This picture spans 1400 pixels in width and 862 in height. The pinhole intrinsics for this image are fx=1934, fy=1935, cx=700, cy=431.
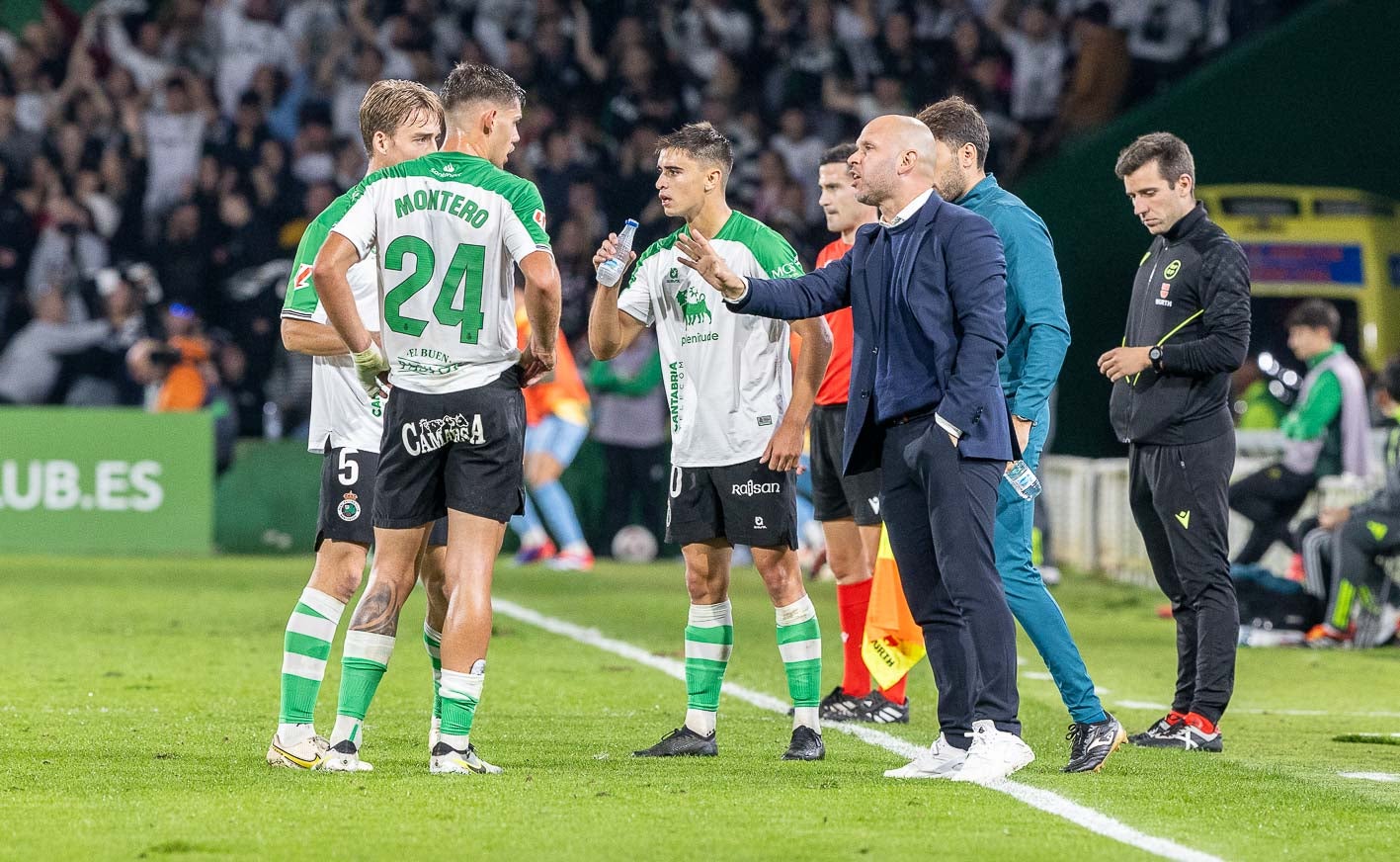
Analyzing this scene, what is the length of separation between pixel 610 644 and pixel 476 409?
16.1 feet

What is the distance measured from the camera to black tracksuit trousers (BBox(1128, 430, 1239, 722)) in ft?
24.3

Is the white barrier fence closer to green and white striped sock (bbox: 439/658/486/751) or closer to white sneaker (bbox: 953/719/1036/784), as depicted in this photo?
white sneaker (bbox: 953/719/1036/784)

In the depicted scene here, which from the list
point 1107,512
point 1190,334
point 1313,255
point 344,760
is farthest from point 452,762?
point 1313,255

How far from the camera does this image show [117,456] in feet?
57.0

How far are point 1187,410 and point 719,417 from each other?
189 centimetres

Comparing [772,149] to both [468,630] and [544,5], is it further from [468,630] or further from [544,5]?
[468,630]

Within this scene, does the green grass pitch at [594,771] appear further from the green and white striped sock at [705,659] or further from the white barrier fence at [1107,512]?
the white barrier fence at [1107,512]

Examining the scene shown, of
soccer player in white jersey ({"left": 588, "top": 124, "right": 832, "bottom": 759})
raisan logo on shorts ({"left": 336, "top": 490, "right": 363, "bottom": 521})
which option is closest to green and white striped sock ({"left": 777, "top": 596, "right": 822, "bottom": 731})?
soccer player in white jersey ({"left": 588, "top": 124, "right": 832, "bottom": 759})

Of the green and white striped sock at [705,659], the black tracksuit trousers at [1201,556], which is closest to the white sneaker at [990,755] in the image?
the green and white striped sock at [705,659]

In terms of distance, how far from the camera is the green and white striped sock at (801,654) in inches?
272

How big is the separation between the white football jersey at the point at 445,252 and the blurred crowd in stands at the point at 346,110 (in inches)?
503

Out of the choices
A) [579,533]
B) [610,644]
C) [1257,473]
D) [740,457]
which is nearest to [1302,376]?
[1257,473]

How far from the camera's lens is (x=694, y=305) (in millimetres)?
7082

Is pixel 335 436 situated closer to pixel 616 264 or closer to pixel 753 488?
pixel 616 264
